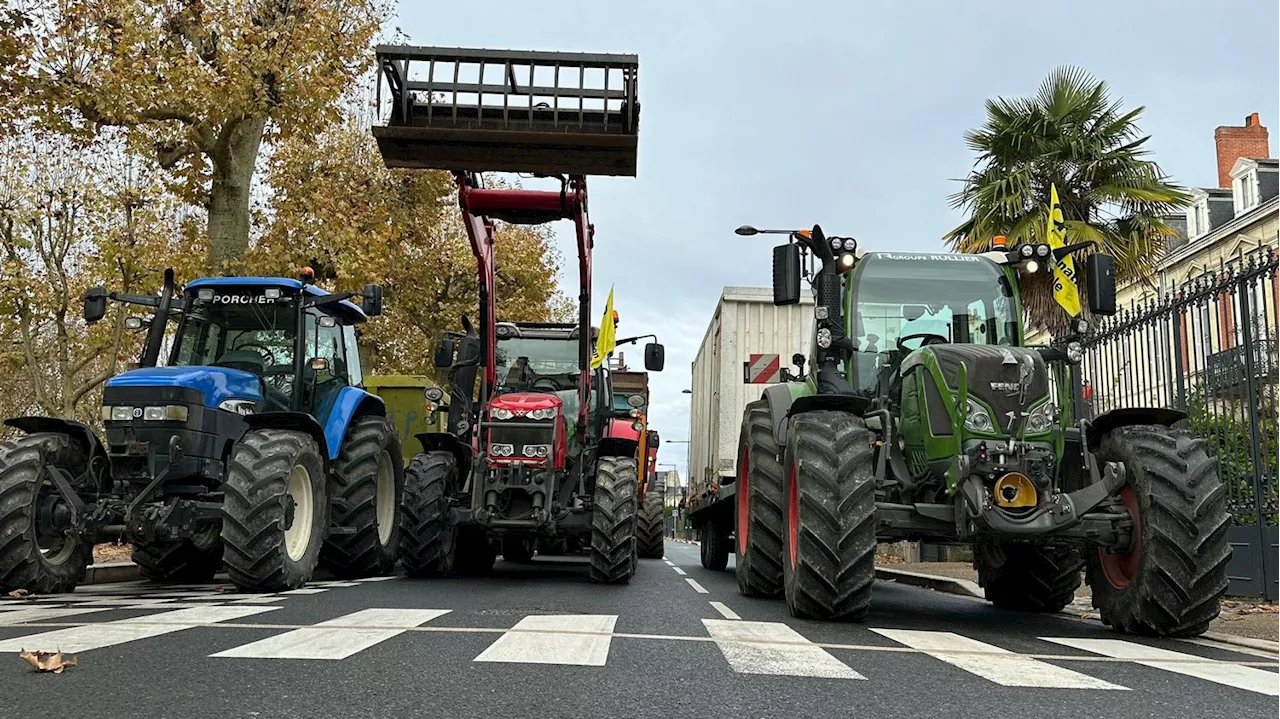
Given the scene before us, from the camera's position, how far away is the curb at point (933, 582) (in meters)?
10.8

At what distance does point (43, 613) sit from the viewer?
6012mm

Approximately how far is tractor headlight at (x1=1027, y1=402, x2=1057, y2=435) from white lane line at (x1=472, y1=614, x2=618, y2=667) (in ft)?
9.18

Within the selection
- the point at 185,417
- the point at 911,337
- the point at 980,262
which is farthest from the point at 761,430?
the point at 185,417

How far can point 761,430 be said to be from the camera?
27.5ft

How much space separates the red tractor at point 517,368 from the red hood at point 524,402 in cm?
2

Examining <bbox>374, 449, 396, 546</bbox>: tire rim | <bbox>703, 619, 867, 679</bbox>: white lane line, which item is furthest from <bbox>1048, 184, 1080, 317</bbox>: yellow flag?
<bbox>374, 449, 396, 546</bbox>: tire rim

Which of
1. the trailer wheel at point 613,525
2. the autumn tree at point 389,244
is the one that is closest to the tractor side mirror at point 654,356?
the trailer wheel at point 613,525

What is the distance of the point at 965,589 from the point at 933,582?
1.28m

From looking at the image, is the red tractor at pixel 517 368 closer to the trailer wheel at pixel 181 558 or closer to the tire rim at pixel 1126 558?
the trailer wheel at pixel 181 558

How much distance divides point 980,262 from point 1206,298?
275 cm

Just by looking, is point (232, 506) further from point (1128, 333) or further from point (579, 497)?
point (1128, 333)

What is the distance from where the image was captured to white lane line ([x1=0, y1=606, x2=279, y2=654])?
4.45 meters

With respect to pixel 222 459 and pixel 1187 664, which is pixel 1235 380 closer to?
pixel 1187 664

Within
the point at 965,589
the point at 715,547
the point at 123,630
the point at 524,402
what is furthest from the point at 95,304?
the point at 715,547
